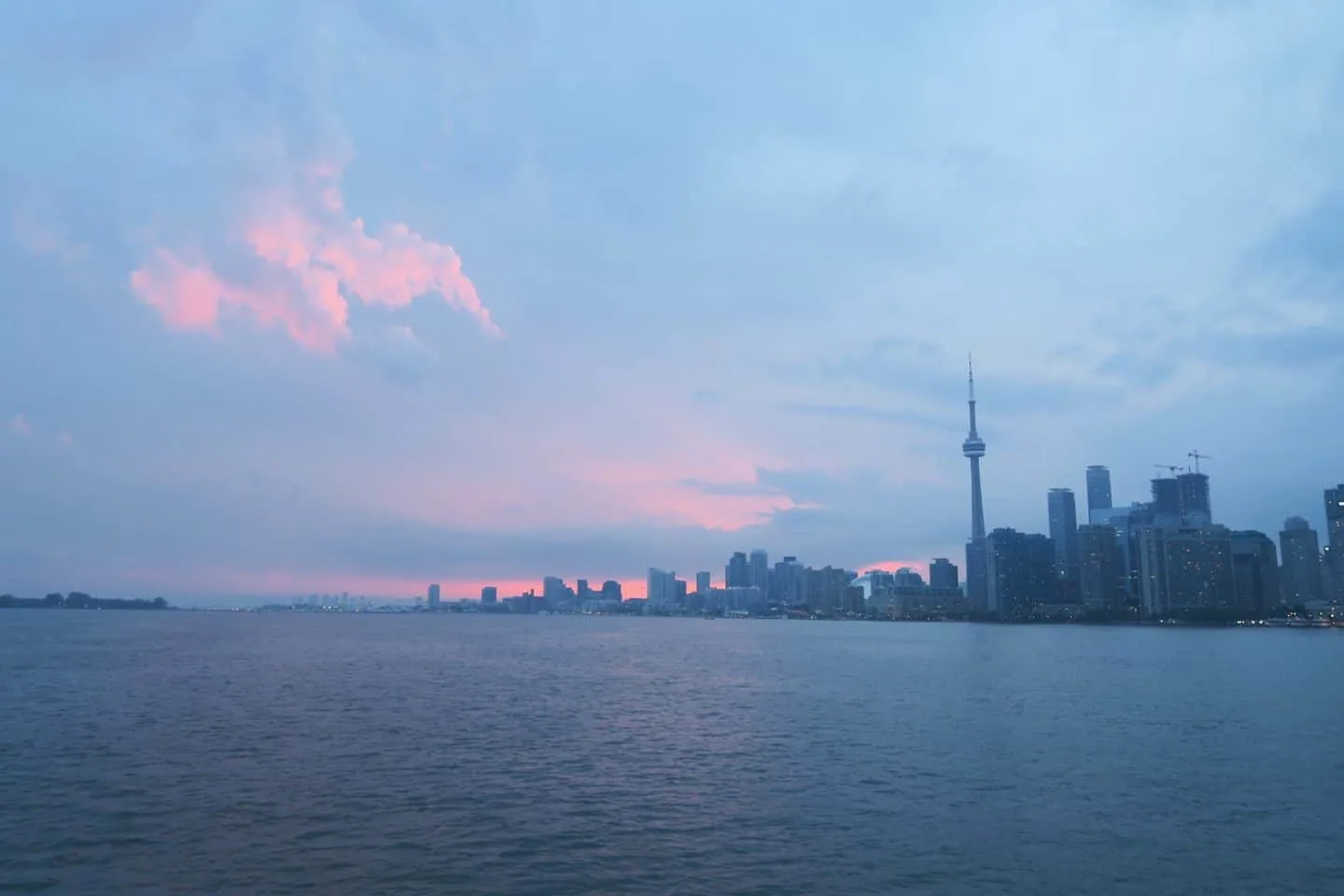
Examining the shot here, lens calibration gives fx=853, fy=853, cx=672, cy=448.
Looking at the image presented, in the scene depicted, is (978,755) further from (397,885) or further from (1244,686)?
(1244,686)

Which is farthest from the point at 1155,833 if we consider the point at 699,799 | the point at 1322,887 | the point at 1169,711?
the point at 1169,711

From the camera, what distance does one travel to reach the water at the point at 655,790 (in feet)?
86.7

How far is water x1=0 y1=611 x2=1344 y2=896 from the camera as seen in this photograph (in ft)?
86.7

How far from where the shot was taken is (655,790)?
37469 mm

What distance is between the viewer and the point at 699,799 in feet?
117

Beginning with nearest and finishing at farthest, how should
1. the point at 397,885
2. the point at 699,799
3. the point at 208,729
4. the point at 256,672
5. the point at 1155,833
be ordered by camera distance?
the point at 397,885 < the point at 1155,833 < the point at 699,799 < the point at 208,729 < the point at 256,672

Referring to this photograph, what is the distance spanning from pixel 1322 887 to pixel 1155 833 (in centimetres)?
601

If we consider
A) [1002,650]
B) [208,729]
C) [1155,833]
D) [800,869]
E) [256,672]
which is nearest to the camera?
[800,869]

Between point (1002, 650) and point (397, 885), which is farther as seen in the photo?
point (1002, 650)

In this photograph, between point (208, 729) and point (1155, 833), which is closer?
point (1155, 833)

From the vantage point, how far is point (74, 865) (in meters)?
26.0

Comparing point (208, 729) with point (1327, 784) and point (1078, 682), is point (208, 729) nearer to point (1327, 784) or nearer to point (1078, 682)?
point (1327, 784)

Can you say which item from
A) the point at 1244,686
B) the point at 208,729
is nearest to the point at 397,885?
the point at 208,729

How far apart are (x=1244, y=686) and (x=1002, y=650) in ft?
224
